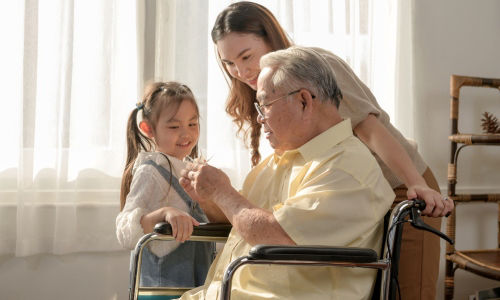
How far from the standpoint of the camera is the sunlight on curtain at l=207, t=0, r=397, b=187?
9.58ft

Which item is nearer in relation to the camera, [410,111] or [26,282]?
[26,282]

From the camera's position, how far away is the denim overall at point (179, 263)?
6.43ft

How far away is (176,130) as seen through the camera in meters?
2.08

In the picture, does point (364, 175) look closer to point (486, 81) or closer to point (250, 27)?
point (250, 27)

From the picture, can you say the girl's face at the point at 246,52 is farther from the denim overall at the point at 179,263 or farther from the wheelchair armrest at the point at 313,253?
the wheelchair armrest at the point at 313,253

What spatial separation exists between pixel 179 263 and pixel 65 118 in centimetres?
110

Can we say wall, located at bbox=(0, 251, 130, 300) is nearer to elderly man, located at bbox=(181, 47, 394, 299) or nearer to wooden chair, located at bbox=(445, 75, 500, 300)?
elderly man, located at bbox=(181, 47, 394, 299)

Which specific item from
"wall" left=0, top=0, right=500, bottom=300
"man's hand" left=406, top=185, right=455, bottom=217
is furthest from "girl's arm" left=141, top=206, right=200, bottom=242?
"wall" left=0, top=0, right=500, bottom=300

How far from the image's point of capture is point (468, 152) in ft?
10.6

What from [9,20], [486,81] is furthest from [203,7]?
[486,81]

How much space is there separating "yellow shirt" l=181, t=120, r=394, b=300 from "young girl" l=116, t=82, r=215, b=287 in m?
Result: 0.44

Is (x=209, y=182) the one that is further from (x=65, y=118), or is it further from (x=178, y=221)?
(x=65, y=118)

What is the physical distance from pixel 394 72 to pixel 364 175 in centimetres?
168

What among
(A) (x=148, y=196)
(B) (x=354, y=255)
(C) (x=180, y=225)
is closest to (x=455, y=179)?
(A) (x=148, y=196)
